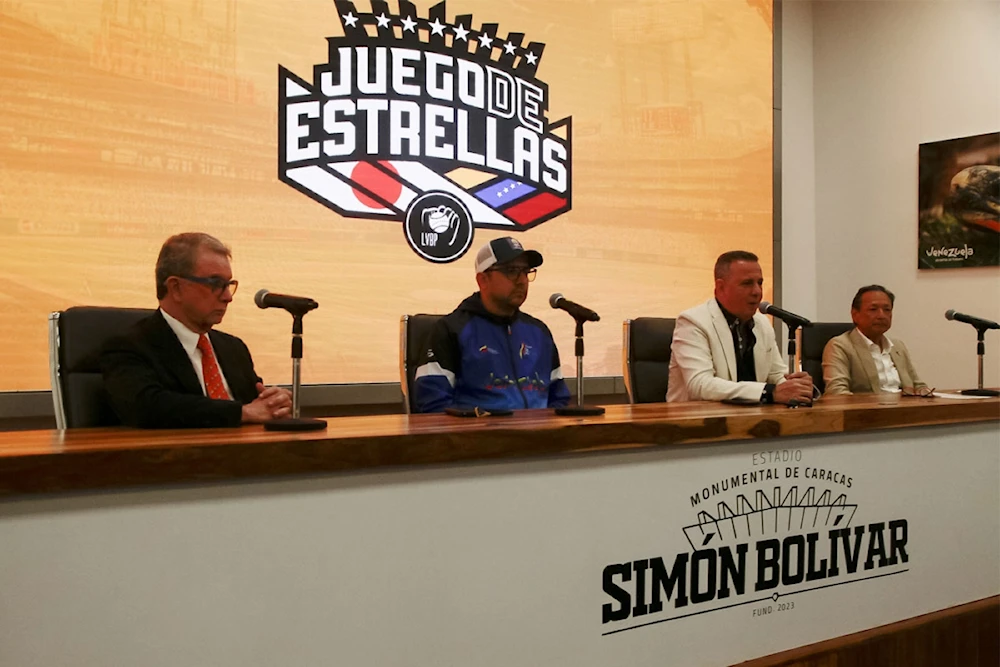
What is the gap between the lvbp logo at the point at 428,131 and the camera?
10.6 ft

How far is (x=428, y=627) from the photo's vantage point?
1.39 m

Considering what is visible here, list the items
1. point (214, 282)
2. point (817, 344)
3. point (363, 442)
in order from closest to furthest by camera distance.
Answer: point (363, 442)
point (214, 282)
point (817, 344)

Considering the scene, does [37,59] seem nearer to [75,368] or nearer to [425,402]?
[75,368]

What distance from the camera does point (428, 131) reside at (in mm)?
3434

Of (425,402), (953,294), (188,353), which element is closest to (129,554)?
(188,353)

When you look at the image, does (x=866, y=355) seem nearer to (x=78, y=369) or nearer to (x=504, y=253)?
(x=504, y=253)

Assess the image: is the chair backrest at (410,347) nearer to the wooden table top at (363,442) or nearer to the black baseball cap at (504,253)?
the black baseball cap at (504,253)

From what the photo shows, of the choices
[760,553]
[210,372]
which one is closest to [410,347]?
[210,372]

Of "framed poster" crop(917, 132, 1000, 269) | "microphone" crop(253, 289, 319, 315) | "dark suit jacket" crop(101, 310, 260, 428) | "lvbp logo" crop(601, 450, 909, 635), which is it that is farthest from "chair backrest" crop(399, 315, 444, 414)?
"framed poster" crop(917, 132, 1000, 269)

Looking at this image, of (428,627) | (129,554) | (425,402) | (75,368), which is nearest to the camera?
(129,554)

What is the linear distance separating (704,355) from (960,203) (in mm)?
2305

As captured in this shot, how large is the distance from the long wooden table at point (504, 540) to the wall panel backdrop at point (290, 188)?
1.56 m

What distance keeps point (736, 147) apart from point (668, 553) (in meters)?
3.22

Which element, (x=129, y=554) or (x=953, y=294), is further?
(x=953, y=294)
